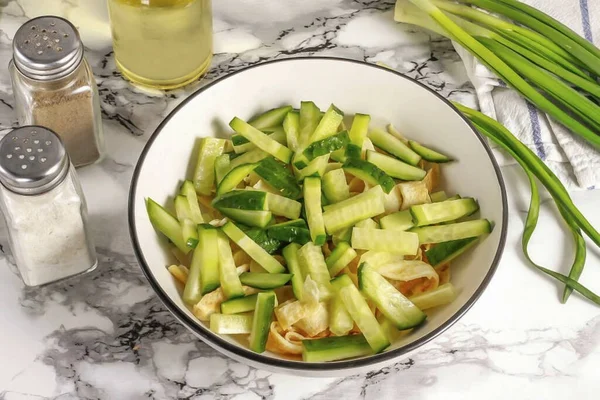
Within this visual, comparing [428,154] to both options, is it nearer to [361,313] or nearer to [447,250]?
[447,250]

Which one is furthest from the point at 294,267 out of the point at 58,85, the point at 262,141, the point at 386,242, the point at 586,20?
the point at 586,20

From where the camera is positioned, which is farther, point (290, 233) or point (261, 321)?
point (290, 233)

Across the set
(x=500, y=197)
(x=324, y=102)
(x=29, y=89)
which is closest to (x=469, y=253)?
(x=500, y=197)

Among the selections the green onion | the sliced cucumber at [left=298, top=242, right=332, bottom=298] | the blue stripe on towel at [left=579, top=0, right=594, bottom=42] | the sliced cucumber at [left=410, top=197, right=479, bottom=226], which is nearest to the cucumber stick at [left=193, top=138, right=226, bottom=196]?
the sliced cucumber at [left=298, top=242, right=332, bottom=298]

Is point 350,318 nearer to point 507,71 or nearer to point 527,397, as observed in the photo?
point 527,397

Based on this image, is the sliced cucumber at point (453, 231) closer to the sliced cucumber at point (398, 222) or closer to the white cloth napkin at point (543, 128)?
the sliced cucumber at point (398, 222)

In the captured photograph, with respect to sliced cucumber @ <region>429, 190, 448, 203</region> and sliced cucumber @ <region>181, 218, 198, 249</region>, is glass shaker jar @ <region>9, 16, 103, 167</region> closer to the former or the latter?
sliced cucumber @ <region>181, 218, 198, 249</region>
